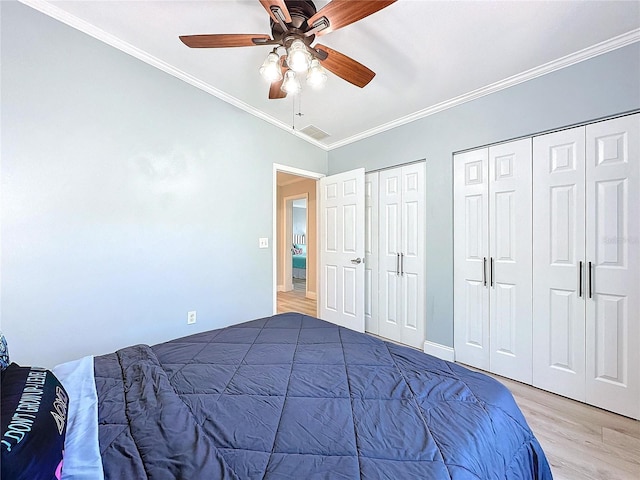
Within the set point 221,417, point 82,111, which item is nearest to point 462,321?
point 221,417

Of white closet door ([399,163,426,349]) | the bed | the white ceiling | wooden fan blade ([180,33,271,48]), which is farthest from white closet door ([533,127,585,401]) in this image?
wooden fan blade ([180,33,271,48])

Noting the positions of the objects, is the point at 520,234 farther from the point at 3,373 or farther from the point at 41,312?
the point at 41,312

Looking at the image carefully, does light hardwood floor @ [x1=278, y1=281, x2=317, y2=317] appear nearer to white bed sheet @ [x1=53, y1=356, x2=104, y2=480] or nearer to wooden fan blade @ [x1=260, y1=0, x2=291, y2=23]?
white bed sheet @ [x1=53, y1=356, x2=104, y2=480]

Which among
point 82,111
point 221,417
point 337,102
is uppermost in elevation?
point 337,102

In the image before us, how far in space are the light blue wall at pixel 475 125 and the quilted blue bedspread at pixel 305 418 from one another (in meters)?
1.62

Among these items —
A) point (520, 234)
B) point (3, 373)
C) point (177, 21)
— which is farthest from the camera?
point (520, 234)

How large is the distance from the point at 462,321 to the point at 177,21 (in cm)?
336

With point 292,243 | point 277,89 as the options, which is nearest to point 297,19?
point 277,89

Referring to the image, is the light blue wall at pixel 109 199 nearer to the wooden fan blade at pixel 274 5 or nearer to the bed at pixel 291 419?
the bed at pixel 291 419

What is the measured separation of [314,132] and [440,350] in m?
2.90

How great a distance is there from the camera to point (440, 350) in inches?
108

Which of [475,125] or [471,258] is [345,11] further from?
[471,258]

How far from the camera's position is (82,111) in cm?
193

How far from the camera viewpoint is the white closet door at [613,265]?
1.81 meters
